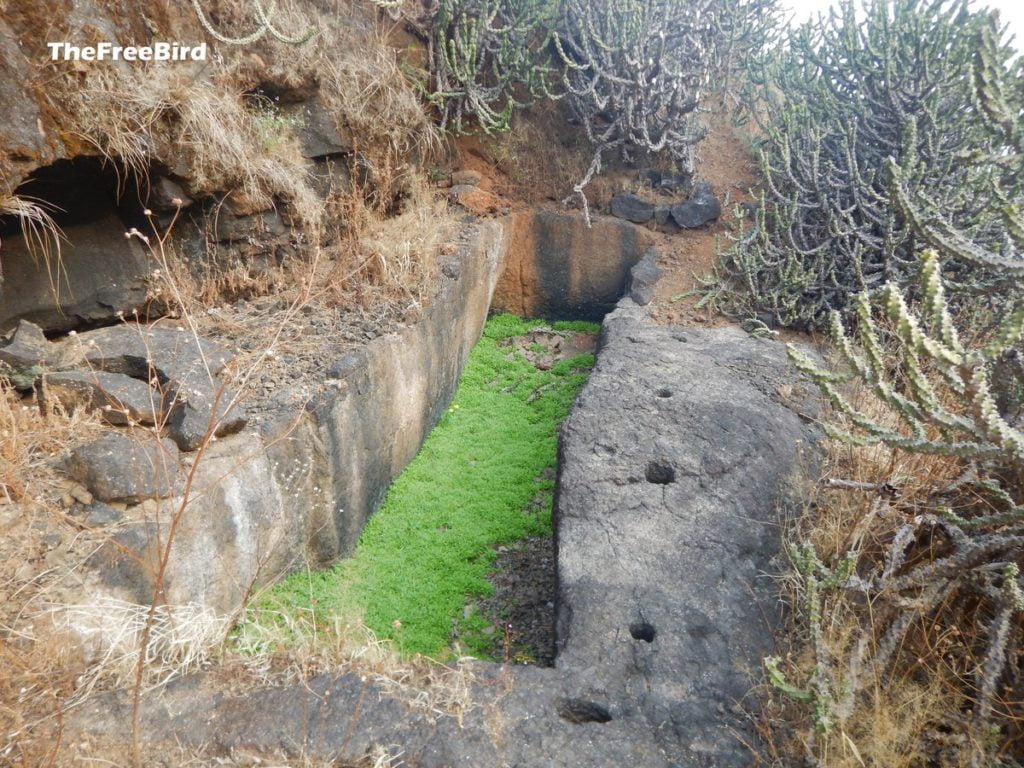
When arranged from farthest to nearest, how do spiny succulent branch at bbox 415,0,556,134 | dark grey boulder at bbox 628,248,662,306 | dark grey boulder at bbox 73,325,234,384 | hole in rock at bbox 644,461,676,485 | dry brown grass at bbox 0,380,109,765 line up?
1. spiny succulent branch at bbox 415,0,556,134
2. dark grey boulder at bbox 628,248,662,306
3. hole in rock at bbox 644,461,676,485
4. dark grey boulder at bbox 73,325,234,384
5. dry brown grass at bbox 0,380,109,765

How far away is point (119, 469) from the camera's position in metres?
3.45

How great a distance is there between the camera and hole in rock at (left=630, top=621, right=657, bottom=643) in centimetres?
351

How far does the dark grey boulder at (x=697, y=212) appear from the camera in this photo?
791cm

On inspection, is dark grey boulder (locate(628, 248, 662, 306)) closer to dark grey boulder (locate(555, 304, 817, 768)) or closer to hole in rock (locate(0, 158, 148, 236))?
dark grey boulder (locate(555, 304, 817, 768))

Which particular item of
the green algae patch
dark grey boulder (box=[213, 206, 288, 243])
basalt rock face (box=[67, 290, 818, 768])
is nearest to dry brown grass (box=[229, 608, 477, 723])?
basalt rock face (box=[67, 290, 818, 768])

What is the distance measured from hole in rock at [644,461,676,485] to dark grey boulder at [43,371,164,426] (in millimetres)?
2897

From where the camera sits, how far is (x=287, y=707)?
300 cm

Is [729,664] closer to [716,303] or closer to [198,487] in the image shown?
[198,487]

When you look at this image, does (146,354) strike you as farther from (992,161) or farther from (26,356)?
(992,161)

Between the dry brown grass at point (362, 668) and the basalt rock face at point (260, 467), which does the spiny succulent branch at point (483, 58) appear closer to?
the basalt rock face at point (260, 467)

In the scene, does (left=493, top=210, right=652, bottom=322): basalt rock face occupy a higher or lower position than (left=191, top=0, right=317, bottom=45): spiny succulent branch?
lower

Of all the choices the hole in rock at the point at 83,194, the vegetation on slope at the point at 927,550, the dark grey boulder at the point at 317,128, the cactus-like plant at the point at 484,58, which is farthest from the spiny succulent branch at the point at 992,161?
the cactus-like plant at the point at 484,58

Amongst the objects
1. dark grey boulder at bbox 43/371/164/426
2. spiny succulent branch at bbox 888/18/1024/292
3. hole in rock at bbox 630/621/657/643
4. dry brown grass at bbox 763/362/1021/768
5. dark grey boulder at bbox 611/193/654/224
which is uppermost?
spiny succulent branch at bbox 888/18/1024/292

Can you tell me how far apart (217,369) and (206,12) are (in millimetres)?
2950
